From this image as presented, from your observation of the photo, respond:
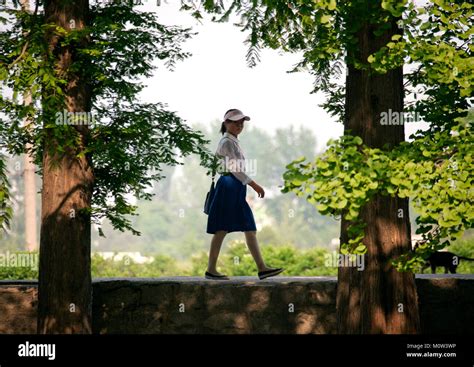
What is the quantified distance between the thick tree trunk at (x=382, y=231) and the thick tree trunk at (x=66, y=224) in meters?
3.04

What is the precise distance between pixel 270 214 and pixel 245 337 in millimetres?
57750

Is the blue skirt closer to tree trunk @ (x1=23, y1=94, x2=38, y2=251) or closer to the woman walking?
the woman walking

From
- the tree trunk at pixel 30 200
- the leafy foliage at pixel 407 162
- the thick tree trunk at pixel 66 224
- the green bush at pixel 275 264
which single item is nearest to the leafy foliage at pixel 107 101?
the thick tree trunk at pixel 66 224

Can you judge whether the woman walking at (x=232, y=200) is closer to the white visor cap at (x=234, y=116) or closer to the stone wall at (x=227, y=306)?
the white visor cap at (x=234, y=116)

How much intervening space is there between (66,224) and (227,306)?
2.25 m

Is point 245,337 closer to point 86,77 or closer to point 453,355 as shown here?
point 453,355

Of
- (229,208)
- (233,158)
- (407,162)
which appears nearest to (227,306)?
(229,208)

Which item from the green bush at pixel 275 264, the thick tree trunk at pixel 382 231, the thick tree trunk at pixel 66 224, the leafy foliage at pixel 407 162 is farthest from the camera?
the green bush at pixel 275 264

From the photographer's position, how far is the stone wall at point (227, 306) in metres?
9.57

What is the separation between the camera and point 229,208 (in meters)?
9.77

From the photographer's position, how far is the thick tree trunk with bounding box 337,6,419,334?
764 cm

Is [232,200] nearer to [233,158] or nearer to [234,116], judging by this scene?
[233,158]

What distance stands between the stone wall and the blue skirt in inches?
27.9

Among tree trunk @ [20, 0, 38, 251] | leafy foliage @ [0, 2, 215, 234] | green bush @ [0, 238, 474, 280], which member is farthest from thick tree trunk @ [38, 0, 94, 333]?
tree trunk @ [20, 0, 38, 251]
